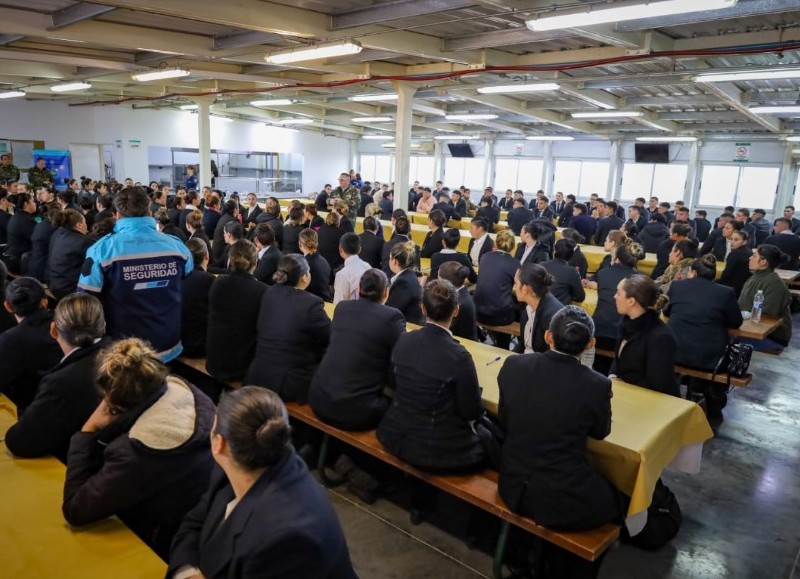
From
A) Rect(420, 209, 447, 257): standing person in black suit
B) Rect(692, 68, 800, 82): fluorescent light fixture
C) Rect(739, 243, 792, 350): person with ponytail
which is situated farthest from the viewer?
Rect(420, 209, 447, 257): standing person in black suit

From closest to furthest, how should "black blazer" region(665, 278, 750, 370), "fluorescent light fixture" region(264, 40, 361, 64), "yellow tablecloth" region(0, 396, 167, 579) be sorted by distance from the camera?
"yellow tablecloth" region(0, 396, 167, 579) < "black blazer" region(665, 278, 750, 370) < "fluorescent light fixture" region(264, 40, 361, 64)

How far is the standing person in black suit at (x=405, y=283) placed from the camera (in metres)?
4.24

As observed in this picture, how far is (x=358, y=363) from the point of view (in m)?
3.16

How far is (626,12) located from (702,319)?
7.85ft

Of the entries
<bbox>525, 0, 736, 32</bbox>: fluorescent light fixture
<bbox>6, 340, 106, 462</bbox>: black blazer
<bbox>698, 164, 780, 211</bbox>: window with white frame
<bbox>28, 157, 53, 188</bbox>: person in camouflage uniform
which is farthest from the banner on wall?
<bbox>698, 164, 780, 211</bbox>: window with white frame

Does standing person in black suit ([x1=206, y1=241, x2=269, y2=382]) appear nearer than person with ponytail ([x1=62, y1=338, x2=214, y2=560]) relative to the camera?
No

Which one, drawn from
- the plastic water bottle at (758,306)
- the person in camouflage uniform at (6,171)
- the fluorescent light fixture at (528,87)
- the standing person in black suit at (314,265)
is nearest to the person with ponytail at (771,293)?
the plastic water bottle at (758,306)

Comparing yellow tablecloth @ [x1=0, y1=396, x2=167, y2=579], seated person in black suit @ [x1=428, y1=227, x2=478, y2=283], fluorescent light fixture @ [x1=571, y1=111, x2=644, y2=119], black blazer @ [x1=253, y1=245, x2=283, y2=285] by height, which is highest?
fluorescent light fixture @ [x1=571, y1=111, x2=644, y2=119]

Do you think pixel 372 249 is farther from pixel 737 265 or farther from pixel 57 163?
pixel 57 163

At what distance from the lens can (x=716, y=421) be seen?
15.9 feet

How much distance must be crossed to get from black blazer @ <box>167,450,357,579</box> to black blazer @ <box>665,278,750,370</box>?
380cm

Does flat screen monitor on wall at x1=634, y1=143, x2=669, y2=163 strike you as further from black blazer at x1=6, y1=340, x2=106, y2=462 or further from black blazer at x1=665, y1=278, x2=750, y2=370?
black blazer at x1=6, y1=340, x2=106, y2=462

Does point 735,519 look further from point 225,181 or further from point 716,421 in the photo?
point 225,181

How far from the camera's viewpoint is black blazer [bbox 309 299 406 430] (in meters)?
3.14
